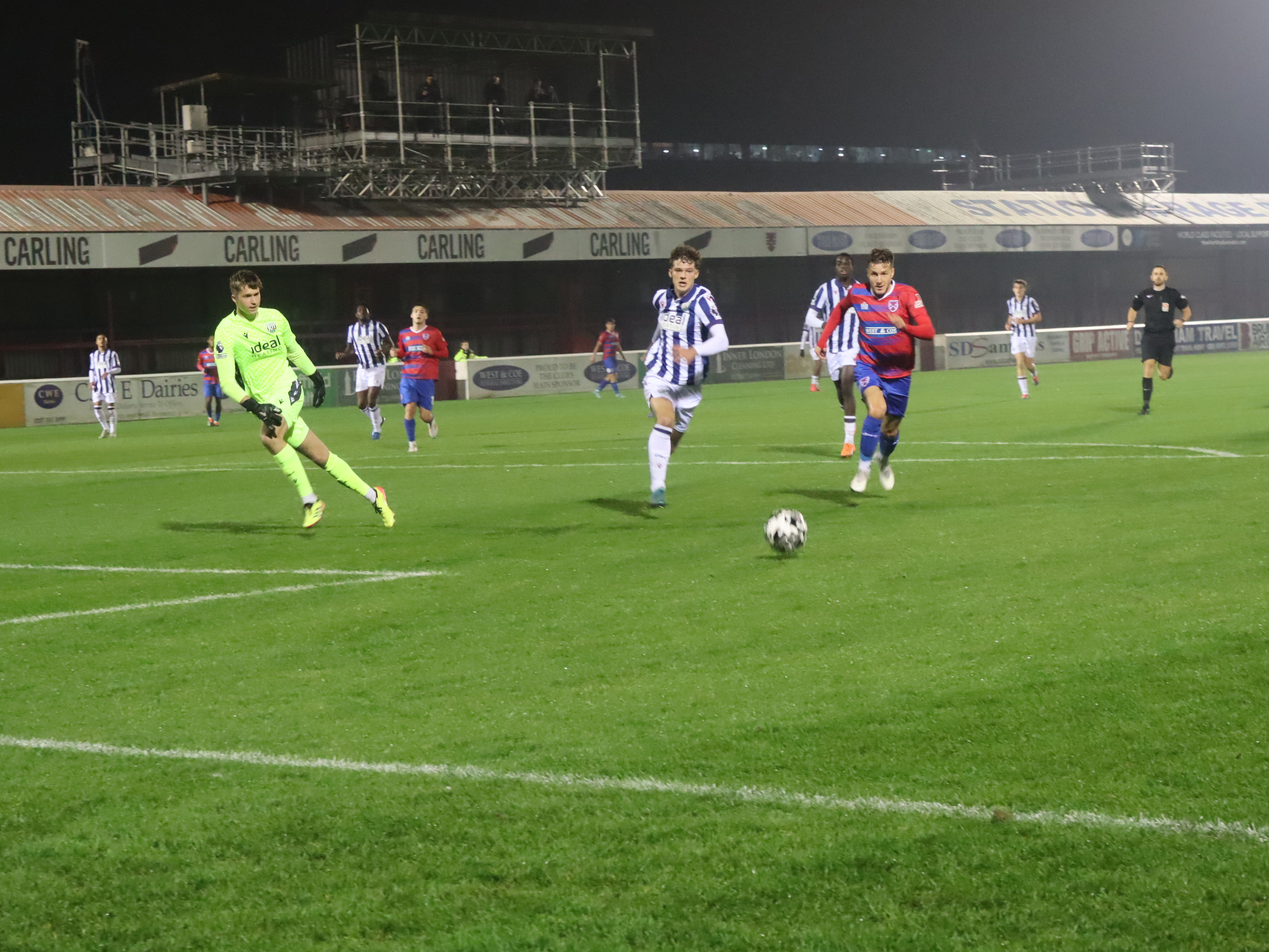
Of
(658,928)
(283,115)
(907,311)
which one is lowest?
(658,928)

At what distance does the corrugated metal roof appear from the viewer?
39656 millimetres

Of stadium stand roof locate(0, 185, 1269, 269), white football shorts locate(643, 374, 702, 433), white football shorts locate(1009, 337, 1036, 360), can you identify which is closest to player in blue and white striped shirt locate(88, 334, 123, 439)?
stadium stand roof locate(0, 185, 1269, 269)

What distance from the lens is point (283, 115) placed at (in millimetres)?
45938

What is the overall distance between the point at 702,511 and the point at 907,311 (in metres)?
2.41

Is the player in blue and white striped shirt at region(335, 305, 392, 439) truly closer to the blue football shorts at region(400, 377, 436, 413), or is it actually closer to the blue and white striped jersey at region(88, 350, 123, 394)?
the blue football shorts at region(400, 377, 436, 413)

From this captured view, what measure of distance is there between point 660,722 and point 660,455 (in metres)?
6.98

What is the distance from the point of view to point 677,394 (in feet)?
41.8

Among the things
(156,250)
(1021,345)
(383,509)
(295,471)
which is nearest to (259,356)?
(295,471)

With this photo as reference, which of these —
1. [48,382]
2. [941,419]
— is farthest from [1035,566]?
[48,382]

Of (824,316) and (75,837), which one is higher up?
(824,316)

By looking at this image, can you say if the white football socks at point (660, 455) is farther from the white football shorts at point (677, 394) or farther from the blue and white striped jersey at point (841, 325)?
the blue and white striped jersey at point (841, 325)

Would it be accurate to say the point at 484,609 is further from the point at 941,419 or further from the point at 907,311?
the point at 941,419

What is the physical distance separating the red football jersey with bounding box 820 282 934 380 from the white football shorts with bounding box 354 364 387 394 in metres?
12.9

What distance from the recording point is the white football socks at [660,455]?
1266 centimetres
